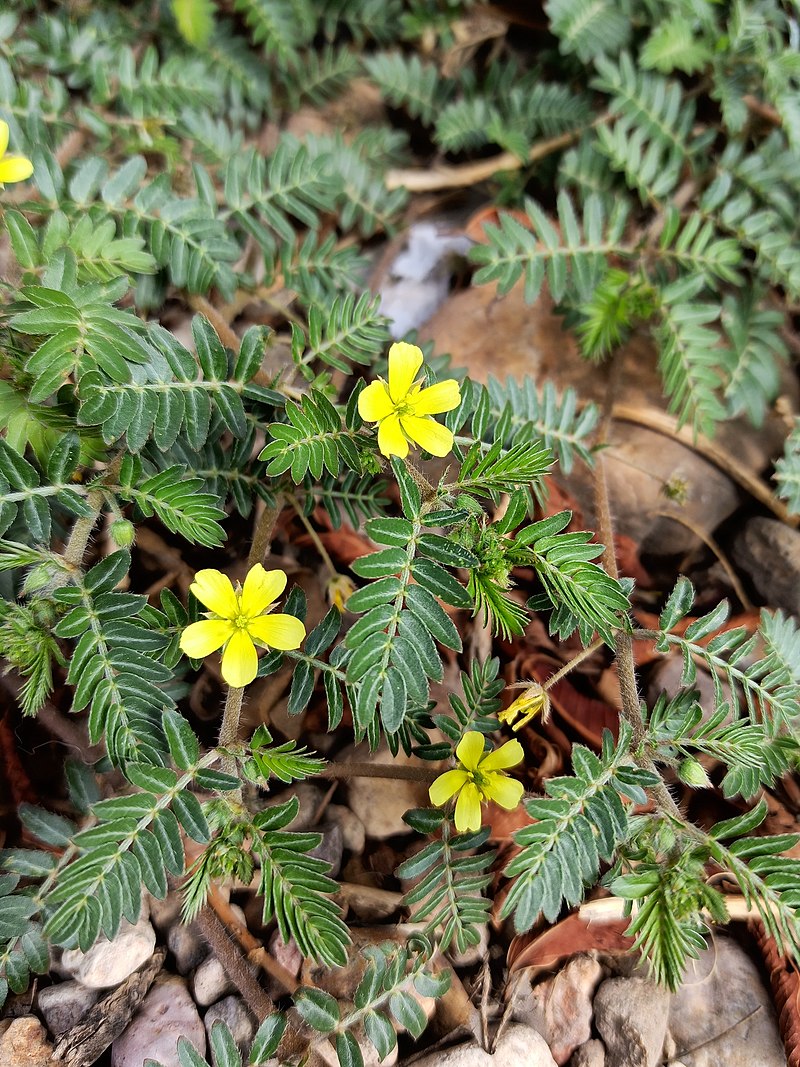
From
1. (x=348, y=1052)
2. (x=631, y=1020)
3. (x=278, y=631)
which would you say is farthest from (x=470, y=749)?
(x=631, y=1020)

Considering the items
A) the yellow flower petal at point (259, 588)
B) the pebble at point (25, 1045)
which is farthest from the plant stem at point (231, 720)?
the pebble at point (25, 1045)

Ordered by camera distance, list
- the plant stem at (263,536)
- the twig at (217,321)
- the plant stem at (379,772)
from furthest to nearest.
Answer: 1. the twig at (217,321)
2. the plant stem at (263,536)
3. the plant stem at (379,772)

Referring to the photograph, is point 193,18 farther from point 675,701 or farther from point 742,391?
point 675,701

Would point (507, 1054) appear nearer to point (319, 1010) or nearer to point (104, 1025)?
point (319, 1010)

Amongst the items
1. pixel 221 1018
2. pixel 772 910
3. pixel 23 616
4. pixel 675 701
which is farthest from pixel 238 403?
pixel 772 910

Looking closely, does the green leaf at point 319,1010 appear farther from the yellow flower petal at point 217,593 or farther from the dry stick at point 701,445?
the dry stick at point 701,445

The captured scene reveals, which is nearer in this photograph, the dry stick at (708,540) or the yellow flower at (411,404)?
the yellow flower at (411,404)
